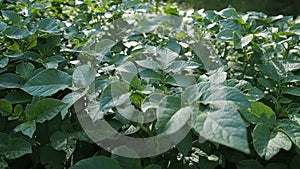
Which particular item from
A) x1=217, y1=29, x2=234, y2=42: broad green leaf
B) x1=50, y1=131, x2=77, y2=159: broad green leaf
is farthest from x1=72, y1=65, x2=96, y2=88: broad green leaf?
x1=217, y1=29, x2=234, y2=42: broad green leaf

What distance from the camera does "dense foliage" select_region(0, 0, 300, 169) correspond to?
68 centimetres

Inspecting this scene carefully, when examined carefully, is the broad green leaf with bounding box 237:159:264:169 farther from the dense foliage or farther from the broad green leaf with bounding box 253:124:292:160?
the broad green leaf with bounding box 253:124:292:160

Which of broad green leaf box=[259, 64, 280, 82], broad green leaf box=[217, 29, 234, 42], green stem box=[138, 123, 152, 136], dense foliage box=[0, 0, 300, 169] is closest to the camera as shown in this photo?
dense foliage box=[0, 0, 300, 169]

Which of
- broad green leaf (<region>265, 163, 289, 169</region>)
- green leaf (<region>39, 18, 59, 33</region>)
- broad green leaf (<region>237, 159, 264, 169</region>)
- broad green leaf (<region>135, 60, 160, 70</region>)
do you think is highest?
broad green leaf (<region>135, 60, 160, 70</region>)

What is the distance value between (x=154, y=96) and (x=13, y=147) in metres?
0.30

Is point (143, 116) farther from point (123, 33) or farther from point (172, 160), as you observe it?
point (123, 33)

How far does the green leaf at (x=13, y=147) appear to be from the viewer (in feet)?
2.58

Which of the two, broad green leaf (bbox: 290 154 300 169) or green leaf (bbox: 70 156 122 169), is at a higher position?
green leaf (bbox: 70 156 122 169)

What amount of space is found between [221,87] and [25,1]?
2.80ft

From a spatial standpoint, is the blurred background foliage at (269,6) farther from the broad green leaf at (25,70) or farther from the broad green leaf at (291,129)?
the broad green leaf at (291,129)

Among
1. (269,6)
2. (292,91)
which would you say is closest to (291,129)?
(292,91)

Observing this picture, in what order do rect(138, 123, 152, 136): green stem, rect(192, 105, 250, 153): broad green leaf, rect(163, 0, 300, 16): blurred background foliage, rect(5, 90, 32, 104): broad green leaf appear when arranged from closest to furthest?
rect(192, 105, 250, 153): broad green leaf
rect(138, 123, 152, 136): green stem
rect(5, 90, 32, 104): broad green leaf
rect(163, 0, 300, 16): blurred background foliage

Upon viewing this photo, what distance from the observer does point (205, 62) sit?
3.46 feet

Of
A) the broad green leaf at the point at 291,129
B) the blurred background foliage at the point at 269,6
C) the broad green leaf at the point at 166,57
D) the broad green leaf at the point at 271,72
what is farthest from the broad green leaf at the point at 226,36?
the blurred background foliage at the point at 269,6
